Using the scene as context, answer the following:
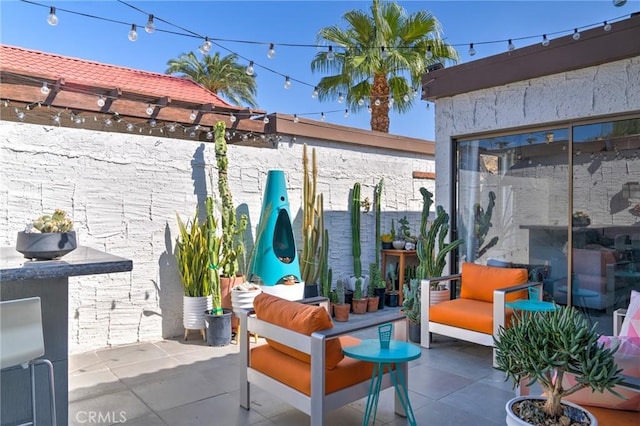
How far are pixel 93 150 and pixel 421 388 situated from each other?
390 cm

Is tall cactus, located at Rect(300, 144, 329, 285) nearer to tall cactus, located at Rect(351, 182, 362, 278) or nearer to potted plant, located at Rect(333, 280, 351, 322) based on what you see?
potted plant, located at Rect(333, 280, 351, 322)

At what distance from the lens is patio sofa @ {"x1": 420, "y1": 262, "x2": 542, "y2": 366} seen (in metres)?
3.93

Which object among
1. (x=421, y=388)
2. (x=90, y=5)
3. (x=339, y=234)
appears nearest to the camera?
(x=421, y=388)

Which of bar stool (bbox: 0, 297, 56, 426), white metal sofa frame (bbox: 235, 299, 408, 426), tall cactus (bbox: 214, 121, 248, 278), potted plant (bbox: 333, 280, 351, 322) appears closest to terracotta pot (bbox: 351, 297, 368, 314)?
potted plant (bbox: 333, 280, 351, 322)

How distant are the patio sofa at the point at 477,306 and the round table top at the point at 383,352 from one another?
1.53 m

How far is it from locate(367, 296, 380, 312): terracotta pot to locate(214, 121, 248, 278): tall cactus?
209 centimetres

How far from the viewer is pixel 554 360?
1702 millimetres

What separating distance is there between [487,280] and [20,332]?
4077 millimetres

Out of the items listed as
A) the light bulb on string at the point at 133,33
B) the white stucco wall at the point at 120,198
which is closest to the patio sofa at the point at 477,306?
the white stucco wall at the point at 120,198

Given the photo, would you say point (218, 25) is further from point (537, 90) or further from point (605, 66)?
point (605, 66)

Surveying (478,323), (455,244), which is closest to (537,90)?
(455,244)

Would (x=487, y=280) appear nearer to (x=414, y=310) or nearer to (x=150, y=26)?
(x=414, y=310)

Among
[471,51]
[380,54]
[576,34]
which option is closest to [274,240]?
[471,51]

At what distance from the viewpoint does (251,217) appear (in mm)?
5527
